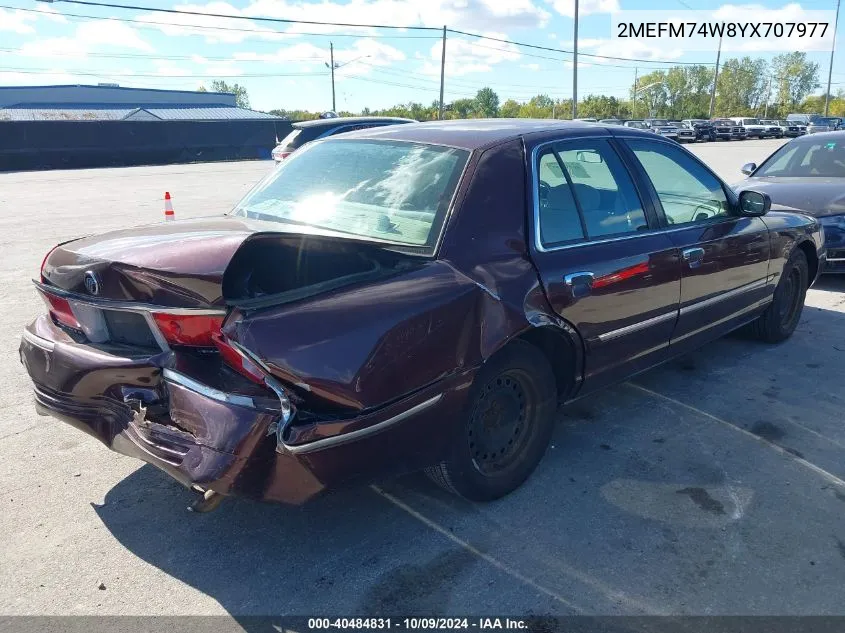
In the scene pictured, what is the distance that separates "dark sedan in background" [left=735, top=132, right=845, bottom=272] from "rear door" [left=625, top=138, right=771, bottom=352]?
2218mm

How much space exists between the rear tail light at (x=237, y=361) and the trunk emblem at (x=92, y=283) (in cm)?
55

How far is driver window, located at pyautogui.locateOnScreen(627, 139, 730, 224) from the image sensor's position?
13.1ft

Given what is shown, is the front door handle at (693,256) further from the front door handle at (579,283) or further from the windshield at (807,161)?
the windshield at (807,161)

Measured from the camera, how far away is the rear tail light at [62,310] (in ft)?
9.46

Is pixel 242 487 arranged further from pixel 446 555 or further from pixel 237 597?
pixel 446 555

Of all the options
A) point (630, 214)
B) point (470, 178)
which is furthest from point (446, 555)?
point (630, 214)

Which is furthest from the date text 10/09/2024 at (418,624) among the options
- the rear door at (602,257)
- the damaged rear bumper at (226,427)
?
the rear door at (602,257)

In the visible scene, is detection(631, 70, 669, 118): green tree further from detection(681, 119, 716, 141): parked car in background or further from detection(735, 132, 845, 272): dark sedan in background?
detection(735, 132, 845, 272): dark sedan in background

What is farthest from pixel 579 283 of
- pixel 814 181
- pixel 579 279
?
pixel 814 181

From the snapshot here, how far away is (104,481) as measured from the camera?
3385 mm

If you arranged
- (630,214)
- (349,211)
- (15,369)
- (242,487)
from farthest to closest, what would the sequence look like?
(15,369) < (630,214) < (349,211) < (242,487)

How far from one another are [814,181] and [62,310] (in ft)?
25.2

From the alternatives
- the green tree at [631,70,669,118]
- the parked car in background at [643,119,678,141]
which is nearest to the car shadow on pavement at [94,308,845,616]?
the parked car in background at [643,119,678,141]

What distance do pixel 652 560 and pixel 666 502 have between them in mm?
479
